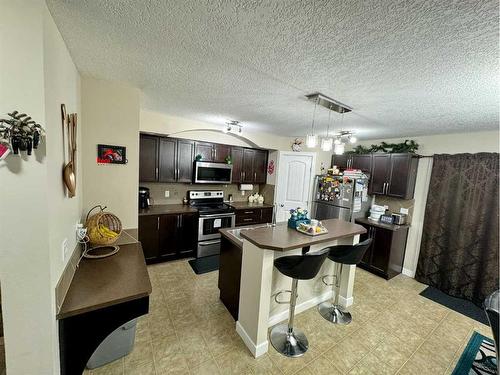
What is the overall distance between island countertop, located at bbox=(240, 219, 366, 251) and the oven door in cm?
169

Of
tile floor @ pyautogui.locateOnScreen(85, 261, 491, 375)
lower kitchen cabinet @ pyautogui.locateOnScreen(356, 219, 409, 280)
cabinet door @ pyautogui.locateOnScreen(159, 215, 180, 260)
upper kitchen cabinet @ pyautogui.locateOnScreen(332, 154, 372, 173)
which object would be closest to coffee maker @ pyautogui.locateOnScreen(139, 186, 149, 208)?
cabinet door @ pyautogui.locateOnScreen(159, 215, 180, 260)

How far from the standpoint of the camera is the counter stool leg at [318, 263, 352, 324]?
230 centimetres

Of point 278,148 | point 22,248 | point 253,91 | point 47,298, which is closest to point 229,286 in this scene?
point 47,298

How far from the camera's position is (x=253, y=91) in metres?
1.95

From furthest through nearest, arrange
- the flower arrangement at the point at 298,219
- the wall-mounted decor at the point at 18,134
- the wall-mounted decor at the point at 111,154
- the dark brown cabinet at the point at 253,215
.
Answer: the dark brown cabinet at the point at 253,215 < the flower arrangement at the point at 298,219 < the wall-mounted decor at the point at 111,154 < the wall-mounted decor at the point at 18,134

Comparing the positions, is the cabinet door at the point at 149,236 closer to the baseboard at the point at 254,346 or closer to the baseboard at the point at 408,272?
the baseboard at the point at 254,346

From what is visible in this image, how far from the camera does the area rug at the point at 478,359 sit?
5.91ft

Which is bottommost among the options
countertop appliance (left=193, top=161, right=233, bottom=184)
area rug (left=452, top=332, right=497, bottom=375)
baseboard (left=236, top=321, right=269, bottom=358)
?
area rug (left=452, top=332, right=497, bottom=375)

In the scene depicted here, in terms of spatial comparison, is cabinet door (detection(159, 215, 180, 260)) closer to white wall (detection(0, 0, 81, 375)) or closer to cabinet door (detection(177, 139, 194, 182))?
cabinet door (detection(177, 139, 194, 182))

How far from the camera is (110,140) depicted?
1.94m

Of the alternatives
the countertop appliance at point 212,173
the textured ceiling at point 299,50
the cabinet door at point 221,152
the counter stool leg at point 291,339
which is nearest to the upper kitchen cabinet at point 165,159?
the countertop appliance at point 212,173

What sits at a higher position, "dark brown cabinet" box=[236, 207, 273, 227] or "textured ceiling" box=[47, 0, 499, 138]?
"textured ceiling" box=[47, 0, 499, 138]

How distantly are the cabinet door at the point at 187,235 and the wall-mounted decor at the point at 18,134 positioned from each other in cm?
263

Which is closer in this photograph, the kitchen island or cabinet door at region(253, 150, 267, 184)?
the kitchen island
